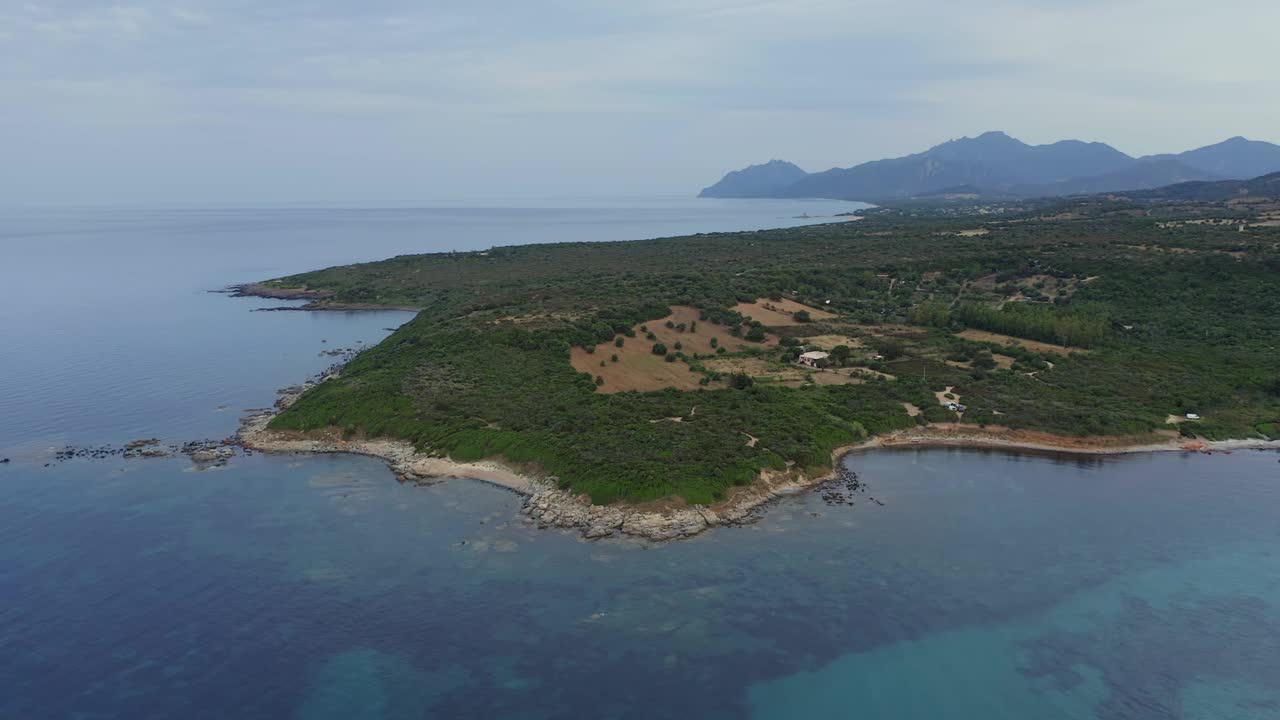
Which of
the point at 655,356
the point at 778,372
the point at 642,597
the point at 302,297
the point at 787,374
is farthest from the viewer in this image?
the point at 302,297

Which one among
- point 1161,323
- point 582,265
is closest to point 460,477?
point 1161,323

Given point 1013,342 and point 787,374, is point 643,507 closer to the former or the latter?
point 787,374

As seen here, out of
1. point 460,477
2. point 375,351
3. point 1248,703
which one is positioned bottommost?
point 1248,703

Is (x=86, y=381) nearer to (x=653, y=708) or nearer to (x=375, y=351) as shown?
(x=375, y=351)

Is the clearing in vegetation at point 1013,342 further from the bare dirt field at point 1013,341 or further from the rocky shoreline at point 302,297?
the rocky shoreline at point 302,297

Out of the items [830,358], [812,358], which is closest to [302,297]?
[812,358]

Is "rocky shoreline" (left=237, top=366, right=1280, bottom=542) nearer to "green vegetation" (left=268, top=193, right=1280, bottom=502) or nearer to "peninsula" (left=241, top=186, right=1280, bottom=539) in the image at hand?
"peninsula" (left=241, top=186, right=1280, bottom=539)

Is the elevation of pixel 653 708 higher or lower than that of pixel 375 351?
lower
